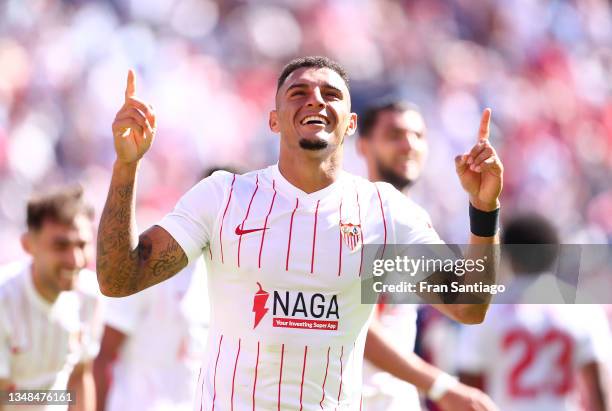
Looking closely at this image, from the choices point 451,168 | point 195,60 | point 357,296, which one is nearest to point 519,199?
point 451,168

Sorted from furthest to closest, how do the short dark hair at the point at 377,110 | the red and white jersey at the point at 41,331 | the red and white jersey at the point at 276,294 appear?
the short dark hair at the point at 377,110 < the red and white jersey at the point at 41,331 < the red and white jersey at the point at 276,294

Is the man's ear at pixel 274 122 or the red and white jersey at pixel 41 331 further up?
the man's ear at pixel 274 122

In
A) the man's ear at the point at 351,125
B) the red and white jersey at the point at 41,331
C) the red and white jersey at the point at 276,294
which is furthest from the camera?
the red and white jersey at the point at 41,331

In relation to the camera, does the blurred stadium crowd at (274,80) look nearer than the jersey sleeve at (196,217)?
No

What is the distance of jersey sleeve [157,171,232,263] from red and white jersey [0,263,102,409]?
2.21m

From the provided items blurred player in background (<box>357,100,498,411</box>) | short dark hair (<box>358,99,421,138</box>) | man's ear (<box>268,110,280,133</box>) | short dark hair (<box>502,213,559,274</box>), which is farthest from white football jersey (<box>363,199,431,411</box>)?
man's ear (<box>268,110,280,133</box>)

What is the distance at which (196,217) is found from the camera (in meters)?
4.28

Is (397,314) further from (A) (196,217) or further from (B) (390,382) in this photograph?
(A) (196,217)

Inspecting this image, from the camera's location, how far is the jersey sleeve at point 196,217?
4227 millimetres

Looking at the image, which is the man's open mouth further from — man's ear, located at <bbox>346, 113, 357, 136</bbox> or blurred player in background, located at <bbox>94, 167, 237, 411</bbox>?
blurred player in background, located at <bbox>94, 167, 237, 411</bbox>

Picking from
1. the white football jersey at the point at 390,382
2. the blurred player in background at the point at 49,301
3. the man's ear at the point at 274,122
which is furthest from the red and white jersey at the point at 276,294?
the blurred player in background at the point at 49,301

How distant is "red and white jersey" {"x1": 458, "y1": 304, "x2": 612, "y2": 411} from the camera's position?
652 centimetres

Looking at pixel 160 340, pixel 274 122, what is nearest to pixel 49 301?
pixel 160 340

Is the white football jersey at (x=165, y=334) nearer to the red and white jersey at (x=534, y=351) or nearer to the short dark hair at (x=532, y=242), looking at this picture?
the red and white jersey at (x=534, y=351)
